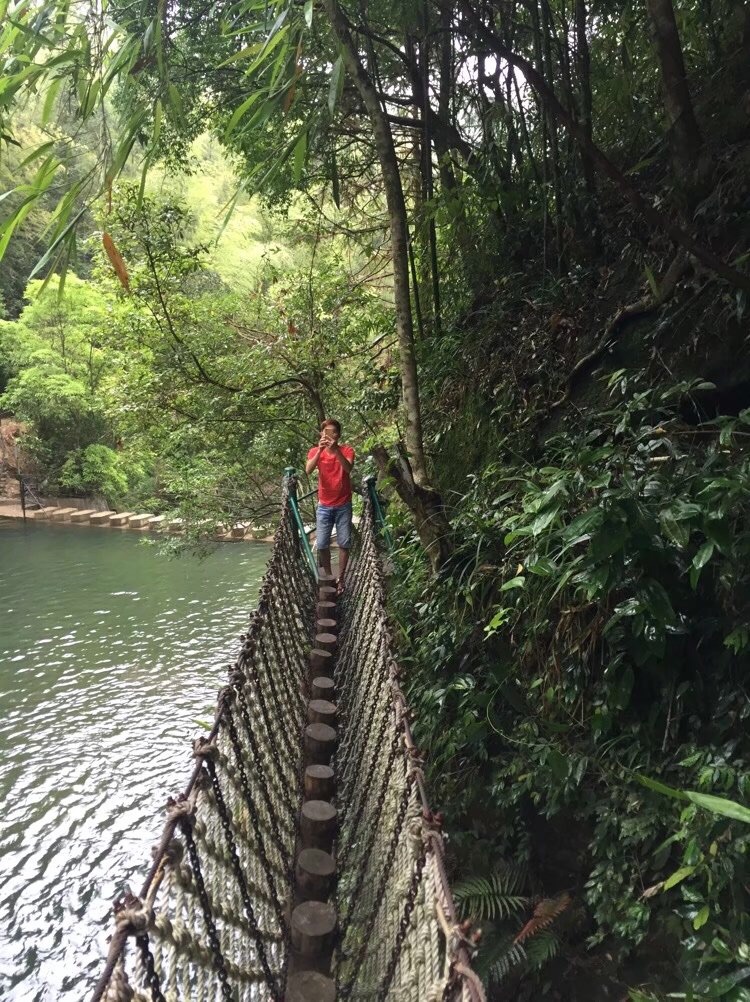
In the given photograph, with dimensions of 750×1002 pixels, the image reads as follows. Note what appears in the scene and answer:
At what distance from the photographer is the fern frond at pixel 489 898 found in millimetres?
1398

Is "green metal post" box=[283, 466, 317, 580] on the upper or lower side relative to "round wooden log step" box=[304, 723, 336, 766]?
upper

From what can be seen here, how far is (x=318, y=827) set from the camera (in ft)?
4.99

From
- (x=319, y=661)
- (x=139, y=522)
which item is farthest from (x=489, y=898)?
(x=139, y=522)

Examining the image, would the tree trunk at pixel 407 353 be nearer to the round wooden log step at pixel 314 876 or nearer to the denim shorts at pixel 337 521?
the round wooden log step at pixel 314 876

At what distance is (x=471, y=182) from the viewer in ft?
8.26

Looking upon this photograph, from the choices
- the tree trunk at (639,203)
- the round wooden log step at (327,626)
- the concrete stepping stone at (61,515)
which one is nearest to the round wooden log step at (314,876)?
the round wooden log step at (327,626)

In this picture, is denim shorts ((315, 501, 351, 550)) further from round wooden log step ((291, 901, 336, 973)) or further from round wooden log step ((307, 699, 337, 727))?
round wooden log step ((291, 901, 336, 973))

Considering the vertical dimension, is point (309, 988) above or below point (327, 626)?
below

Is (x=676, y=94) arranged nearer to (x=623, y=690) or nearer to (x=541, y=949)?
(x=623, y=690)

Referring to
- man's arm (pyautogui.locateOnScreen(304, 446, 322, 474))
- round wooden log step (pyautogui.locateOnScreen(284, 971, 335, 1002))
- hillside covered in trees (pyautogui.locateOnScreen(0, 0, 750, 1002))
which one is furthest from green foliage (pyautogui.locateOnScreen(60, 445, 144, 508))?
round wooden log step (pyautogui.locateOnScreen(284, 971, 335, 1002))

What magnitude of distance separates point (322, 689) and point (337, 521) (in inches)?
38.4

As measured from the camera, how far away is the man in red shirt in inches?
109

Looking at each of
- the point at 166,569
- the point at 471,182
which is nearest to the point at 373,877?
the point at 471,182

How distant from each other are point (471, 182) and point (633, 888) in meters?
2.38
